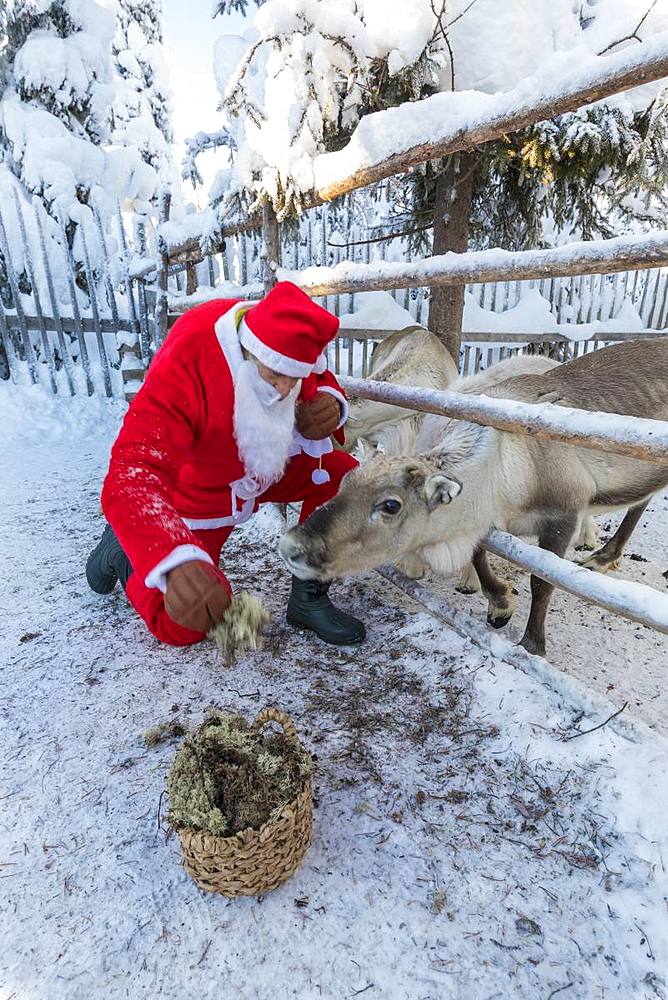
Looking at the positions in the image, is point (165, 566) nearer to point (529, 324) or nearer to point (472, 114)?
point (472, 114)

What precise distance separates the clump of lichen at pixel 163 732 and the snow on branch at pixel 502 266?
2.23m

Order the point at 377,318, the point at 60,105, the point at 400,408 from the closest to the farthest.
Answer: the point at 400,408 < the point at 377,318 < the point at 60,105

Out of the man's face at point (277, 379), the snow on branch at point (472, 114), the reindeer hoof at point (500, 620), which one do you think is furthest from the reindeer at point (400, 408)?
the man's face at point (277, 379)

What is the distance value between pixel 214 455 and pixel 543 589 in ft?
5.70

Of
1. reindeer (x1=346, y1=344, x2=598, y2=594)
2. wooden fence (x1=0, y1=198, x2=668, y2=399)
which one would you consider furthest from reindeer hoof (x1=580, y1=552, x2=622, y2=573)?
wooden fence (x1=0, y1=198, x2=668, y2=399)

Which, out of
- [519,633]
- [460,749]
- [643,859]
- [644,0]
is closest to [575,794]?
[643,859]

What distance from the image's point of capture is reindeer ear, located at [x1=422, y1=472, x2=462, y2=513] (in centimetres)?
247

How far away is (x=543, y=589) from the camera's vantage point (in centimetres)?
277

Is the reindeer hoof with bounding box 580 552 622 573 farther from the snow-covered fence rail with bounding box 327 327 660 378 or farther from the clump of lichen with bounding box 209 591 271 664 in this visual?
the snow-covered fence rail with bounding box 327 327 660 378

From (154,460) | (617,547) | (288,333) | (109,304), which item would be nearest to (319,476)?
(288,333)

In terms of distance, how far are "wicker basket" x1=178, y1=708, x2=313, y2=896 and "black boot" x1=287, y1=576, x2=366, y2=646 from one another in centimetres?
116

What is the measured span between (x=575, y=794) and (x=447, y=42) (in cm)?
453

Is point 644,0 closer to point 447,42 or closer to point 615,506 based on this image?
point 447,42

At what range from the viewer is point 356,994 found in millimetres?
1326
